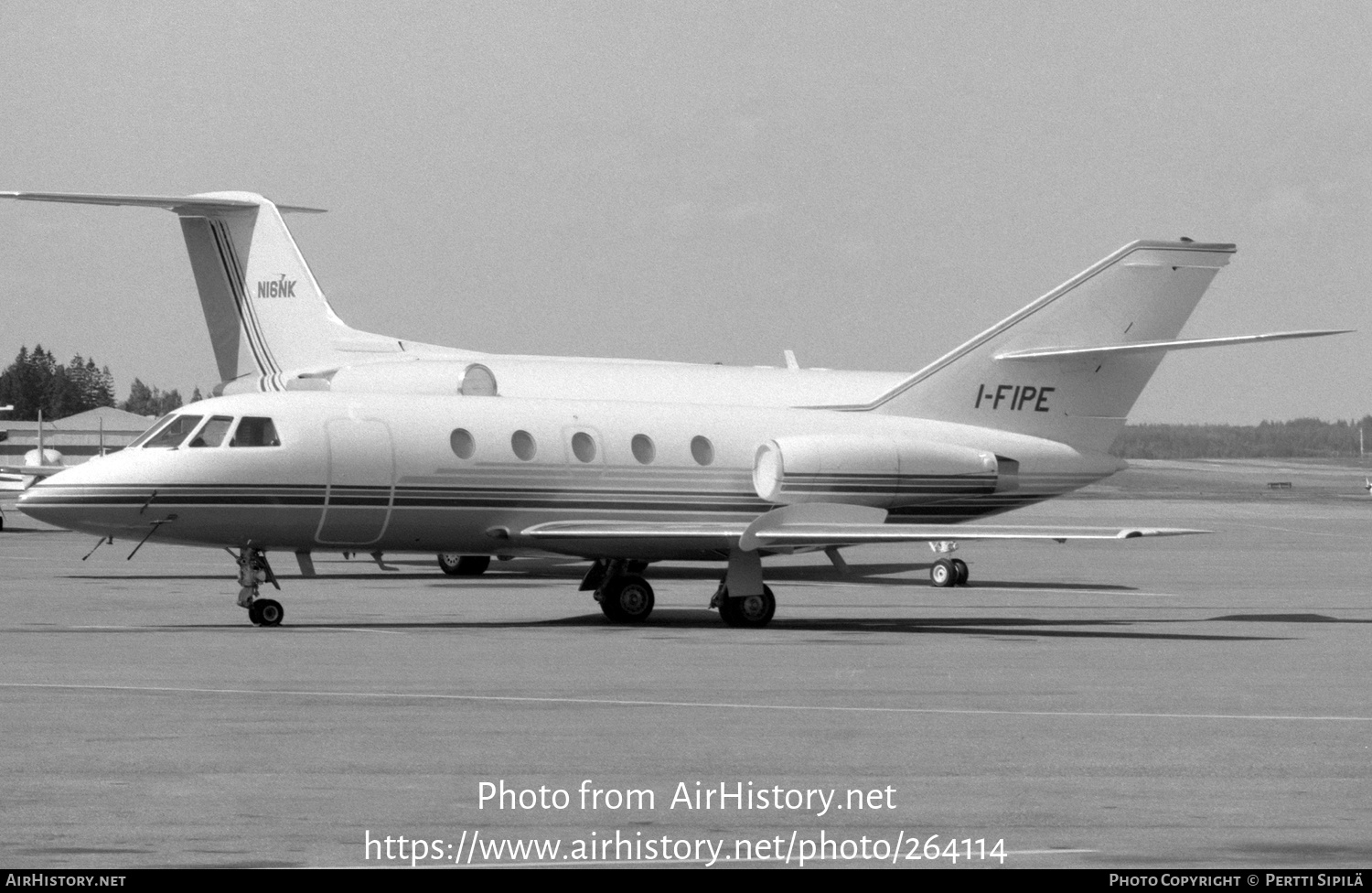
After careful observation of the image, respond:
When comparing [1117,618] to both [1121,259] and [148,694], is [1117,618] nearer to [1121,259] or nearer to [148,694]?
[1121,259]

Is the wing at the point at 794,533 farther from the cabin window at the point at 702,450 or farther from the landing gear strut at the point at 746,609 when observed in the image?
the cabin window at the point at 702,450

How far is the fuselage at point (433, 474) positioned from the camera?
22.2 meters

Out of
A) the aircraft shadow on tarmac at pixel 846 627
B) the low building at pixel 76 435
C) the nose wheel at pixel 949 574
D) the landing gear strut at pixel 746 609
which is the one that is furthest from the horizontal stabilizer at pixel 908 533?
the low building at pixel 76 435

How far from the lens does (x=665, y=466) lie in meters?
25.9

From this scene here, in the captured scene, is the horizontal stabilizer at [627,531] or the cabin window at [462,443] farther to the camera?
the cabin window at [462,443]

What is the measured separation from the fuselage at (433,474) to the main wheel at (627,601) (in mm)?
622

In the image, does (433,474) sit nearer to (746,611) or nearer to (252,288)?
(746,611)

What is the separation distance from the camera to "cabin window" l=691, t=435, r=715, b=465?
86.1 ft

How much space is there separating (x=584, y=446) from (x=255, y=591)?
15.3ft

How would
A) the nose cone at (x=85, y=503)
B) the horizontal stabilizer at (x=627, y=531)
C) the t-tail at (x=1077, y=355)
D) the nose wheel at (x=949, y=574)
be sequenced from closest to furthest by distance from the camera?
1. the nose cone at (x=85, y=503)
2. the horizontal stabilizer at (x=627, y=531)
3. the t-tail at (x=1077, y=355)
4. the nose wheel at (x=949, y=574)

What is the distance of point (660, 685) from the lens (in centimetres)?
1669

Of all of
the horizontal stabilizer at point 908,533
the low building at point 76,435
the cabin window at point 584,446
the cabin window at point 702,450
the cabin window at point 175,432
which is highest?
the low building at point 76,435

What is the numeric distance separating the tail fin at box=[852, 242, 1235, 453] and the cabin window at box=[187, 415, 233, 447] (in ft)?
31.8

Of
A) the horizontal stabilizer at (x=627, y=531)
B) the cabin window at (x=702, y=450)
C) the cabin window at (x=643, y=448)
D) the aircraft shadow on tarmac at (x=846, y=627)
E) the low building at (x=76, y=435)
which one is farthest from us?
the low building at (x=76, y=435)
